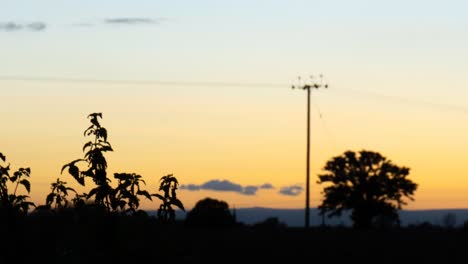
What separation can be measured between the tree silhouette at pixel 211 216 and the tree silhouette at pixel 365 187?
89.4ft

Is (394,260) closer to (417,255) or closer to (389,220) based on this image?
(417,255)

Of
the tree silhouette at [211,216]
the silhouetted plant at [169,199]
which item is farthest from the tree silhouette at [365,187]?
the silhouetted plant at [169,199]

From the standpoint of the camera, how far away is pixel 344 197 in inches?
4163

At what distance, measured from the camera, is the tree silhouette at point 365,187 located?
104188 millimetres

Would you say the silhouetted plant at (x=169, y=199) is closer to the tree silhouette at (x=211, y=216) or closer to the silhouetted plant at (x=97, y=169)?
the silhouetted plant at (x=97, y=169)

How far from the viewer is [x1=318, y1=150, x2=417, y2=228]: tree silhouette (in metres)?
104

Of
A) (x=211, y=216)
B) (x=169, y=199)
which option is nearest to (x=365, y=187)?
(x=211, y=216)

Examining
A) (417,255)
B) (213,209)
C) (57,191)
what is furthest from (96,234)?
(213,209)

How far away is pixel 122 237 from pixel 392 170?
100 meters

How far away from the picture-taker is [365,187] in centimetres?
10500

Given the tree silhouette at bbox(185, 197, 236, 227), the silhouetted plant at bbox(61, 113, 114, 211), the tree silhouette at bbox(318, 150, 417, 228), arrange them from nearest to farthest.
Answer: the silhouetted plant at bbox(61, 113, 114, 211), the tree silhouette at bbox(185, 197, 236, 227), the tree silhouette at bbox(318, 150, 417, 228)

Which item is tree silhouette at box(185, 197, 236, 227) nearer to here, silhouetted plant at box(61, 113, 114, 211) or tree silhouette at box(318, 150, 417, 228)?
tree silhouette at box(318, 150, 417, 228)

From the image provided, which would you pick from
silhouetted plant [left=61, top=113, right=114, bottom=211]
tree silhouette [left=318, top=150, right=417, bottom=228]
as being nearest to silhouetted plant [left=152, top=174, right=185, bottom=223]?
silhouetted plant [left=61, top=113, right=114, bottom=211]

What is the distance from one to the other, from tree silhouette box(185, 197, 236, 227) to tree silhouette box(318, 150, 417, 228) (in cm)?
2725
